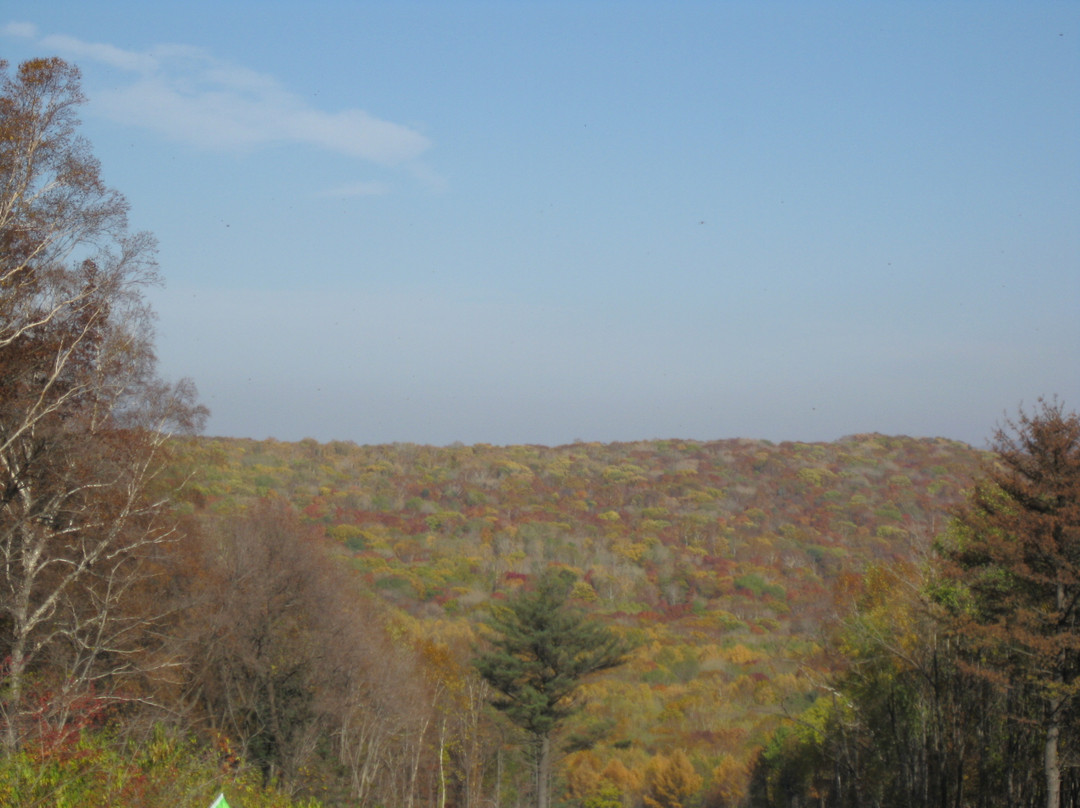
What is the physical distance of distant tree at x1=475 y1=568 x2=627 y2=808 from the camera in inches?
1056

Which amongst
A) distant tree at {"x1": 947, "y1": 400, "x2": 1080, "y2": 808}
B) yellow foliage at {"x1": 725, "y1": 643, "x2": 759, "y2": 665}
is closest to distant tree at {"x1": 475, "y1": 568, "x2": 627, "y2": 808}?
distant tree at {"x1": 947, "y1": 400, "x2": 1080, "y2": 808}

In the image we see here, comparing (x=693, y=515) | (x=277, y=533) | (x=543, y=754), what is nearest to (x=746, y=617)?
(x=693, y=515)

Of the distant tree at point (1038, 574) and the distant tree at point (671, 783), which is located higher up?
the distant tree at point (1038, 574)

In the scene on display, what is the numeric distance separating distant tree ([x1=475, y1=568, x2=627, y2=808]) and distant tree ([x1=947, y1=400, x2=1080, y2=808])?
49.9 feet

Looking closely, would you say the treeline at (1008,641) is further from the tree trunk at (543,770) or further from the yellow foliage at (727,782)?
the yellow foliage at (727,782)

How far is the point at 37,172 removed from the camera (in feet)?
42.6

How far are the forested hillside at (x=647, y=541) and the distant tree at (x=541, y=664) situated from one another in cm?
247

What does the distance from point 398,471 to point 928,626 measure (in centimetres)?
7884

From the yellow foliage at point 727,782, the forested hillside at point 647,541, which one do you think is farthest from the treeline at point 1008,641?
the yellow foliage at point 727,782

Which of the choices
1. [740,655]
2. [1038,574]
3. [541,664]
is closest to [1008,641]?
[1038,574]

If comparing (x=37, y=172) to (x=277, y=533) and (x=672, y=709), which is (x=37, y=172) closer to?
(x=277, y=533)

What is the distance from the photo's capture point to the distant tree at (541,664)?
88.0ft

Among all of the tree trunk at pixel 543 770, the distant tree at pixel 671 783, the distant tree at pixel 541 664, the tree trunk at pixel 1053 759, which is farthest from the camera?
the distant tree at pixel 671 783

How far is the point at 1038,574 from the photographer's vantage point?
1295 cm
